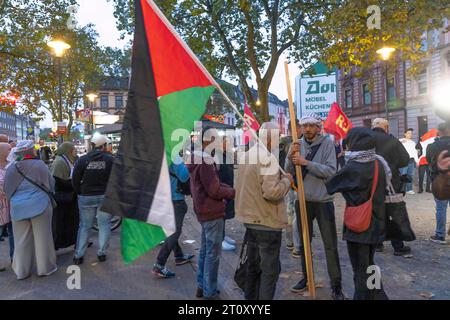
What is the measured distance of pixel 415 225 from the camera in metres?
7.41

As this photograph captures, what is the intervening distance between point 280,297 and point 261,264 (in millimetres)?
850

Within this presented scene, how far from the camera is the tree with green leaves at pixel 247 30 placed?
14516mm

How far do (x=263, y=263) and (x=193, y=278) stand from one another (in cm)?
176

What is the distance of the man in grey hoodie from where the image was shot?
13.5 ft

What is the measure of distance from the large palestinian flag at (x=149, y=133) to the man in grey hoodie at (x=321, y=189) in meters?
1.60

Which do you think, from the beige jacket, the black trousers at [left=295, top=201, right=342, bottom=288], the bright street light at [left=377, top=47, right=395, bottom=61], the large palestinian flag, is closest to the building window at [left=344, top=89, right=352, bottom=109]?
the bright street light at [left=377, top=47, right=395, bottom=61]

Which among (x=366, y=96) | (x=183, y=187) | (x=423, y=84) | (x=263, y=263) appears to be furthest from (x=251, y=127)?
(x=366, y=96)

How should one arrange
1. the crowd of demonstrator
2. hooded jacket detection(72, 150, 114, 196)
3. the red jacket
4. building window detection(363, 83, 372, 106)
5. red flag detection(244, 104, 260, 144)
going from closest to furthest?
the crowd of demonstrator
the red jacket
red flag detection(244, 104, 260, 144)
hooded jacket detection(72, 150, 114, 196)
building window detection(363, 83, 372, 106)

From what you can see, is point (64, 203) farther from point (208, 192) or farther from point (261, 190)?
point (261, 190)

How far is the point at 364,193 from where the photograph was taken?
3623 millimetres

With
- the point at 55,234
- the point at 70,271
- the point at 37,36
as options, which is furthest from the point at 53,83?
the point at 70,271

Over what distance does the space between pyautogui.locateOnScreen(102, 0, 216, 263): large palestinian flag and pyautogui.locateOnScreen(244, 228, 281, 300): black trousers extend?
3.68 feet

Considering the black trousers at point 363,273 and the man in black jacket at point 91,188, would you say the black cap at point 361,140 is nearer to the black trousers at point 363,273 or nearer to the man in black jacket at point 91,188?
the black trousers at point 363,273

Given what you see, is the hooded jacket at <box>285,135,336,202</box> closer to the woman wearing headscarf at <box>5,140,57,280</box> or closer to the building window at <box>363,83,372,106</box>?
the woman wearing headscarf at <box>5,140,57,280</box>
